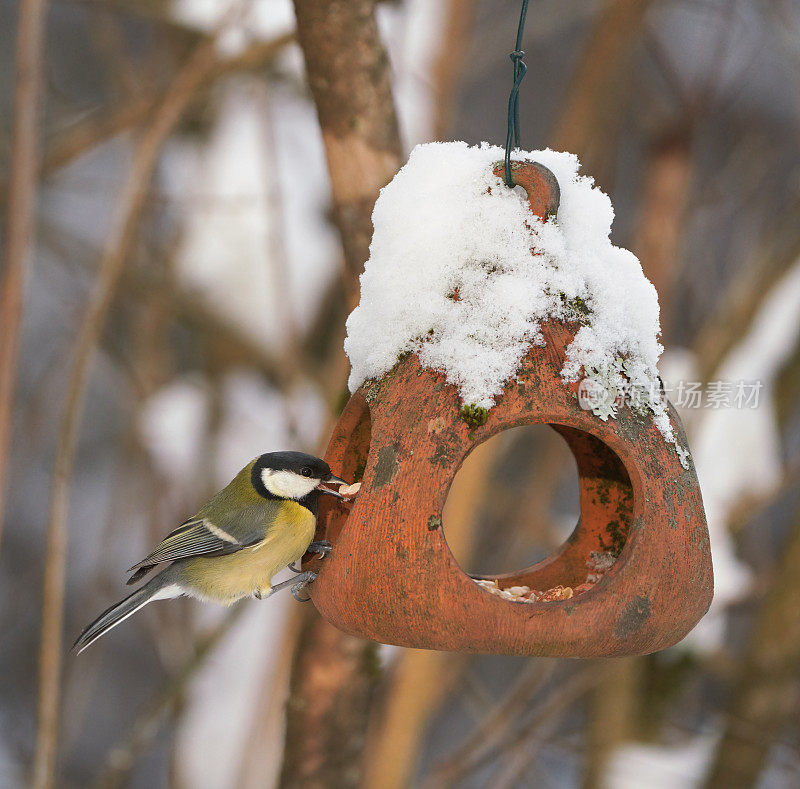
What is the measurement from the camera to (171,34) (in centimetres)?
422

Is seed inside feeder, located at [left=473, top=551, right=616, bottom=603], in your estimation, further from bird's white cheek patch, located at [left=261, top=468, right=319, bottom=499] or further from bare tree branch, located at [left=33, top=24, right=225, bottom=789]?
bare tree branch, located at [left=33, top=24, right=225, bottom=789]

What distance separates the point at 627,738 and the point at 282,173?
2896 mm

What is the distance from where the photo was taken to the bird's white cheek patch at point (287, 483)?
5.71 ft

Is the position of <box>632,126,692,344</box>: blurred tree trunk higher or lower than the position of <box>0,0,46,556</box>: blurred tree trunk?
higher

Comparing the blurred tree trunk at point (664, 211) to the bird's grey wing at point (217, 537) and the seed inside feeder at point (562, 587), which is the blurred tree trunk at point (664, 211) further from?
the bird's grey wing at point (217, 537)

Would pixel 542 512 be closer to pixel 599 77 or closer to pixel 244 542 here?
pixel 599 77

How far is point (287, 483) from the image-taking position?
1.81 metres

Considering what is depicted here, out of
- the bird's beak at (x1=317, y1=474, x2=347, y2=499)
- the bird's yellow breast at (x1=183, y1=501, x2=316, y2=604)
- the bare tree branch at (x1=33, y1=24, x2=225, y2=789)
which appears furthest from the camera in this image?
the bare tree branch at (x1=33, y1=24, x2=225, y2=789)

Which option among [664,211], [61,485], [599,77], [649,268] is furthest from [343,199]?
[664,211]

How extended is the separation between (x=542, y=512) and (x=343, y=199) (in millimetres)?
2158

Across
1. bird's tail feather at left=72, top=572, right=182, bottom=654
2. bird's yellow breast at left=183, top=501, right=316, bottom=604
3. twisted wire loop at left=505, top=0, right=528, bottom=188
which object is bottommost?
bird's tail feather at left=72, top=572, right=182, bottom=654

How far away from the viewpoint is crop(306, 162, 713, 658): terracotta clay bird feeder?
1384 mm

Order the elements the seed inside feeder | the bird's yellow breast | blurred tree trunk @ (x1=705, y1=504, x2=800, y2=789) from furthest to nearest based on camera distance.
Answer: blurred tree trunk @ (x1=705, y1=504, x2=800, y2=789) < the bird's yellow breast < the seed inside feeder

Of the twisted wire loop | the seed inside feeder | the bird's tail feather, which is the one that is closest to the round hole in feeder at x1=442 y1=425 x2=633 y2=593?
the seed inside feeder
